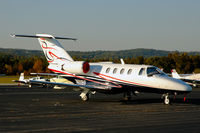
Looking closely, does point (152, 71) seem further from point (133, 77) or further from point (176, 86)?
point (176, 86)

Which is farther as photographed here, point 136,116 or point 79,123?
point 136,116

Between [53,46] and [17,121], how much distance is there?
509 inches

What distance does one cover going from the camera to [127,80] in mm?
24500

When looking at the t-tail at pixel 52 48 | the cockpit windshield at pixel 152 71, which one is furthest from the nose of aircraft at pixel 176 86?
the t-tail at pixel 52 48

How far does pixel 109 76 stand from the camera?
83.1 ft

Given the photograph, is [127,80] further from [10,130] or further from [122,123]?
[10,130]

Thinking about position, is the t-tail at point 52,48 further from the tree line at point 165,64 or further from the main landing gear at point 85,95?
the tree line at point 165,64

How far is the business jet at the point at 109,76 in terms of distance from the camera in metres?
23.2

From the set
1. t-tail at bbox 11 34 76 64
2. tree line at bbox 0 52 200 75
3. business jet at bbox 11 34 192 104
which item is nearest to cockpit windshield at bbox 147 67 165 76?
business jet at bbox 11 34 192 104

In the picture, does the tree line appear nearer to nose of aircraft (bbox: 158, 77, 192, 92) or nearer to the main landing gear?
the main landing gear

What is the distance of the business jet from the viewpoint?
23.2 meters

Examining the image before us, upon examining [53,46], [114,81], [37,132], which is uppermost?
[53,46]

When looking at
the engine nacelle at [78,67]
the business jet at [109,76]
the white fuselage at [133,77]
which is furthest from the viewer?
the engine nacelle at [78,67]

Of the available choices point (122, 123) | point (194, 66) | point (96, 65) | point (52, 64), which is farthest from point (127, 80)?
point (194, 66)
